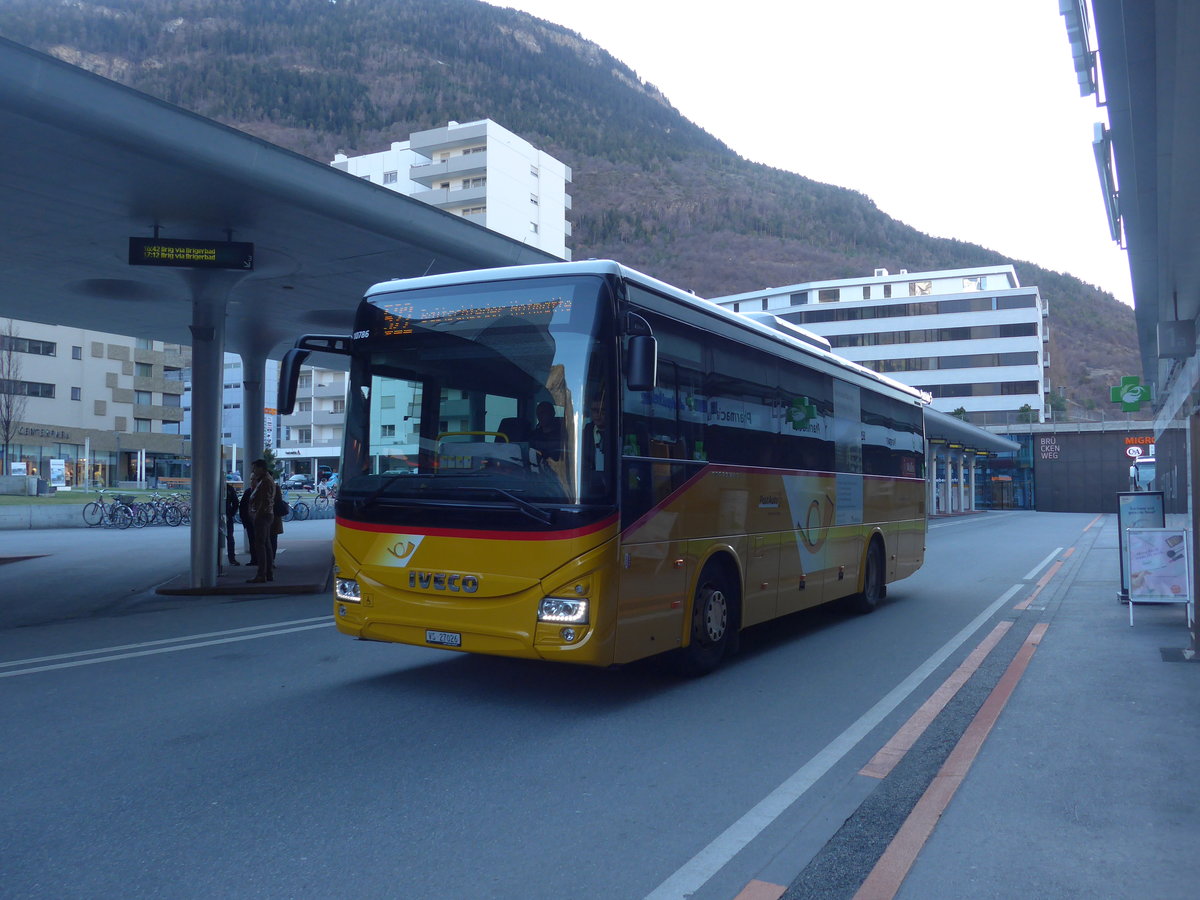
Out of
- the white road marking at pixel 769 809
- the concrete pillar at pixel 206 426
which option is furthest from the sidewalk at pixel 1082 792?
the concrete pillar at pixel 206 426

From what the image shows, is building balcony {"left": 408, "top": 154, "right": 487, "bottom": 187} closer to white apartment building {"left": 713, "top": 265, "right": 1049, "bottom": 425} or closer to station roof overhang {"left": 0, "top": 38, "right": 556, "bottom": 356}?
white apartment building {"left": 713, "top": 265, "right": 1049, "bottom": 425}

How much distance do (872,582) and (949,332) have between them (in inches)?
3662

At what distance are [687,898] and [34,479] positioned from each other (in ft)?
175

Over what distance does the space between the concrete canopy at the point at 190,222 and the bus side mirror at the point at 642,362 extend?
6528 millimetres

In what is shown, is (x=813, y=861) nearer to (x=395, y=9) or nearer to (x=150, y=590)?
(x=150, y=590)

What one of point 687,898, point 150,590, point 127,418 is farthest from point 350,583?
point 127,418

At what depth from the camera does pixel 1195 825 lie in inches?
190

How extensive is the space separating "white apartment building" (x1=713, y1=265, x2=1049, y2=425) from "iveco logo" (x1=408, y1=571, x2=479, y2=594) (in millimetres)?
90515

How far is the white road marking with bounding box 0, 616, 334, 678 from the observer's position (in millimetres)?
9039

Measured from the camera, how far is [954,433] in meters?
48.4

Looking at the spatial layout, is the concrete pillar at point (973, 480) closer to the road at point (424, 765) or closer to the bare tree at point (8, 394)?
the bare tree at point (8, 394)

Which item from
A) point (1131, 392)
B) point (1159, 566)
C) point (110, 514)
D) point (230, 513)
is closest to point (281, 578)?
point (230, 513)

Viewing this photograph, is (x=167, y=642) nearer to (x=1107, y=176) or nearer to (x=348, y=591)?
(x=348, y=591)

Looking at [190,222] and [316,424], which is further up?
[316,424]
